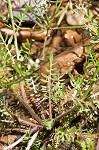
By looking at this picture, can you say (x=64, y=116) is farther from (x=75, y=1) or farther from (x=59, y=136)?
(x=75, y=1)

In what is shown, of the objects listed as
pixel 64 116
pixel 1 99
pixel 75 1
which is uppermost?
pixel 75 1

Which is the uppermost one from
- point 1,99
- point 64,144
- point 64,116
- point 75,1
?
point 75,1

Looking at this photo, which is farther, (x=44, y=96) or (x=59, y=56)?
(x=59, y=56)

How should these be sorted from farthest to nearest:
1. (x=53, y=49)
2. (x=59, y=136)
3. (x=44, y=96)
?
(x=53, y=49) → (x=44, y=96) → (x=59, y=136)

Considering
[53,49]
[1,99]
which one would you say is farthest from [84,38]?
[1,99]

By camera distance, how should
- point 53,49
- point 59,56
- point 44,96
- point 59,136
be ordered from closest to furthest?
point 59,136, point 44,96, point 59,56, point 53,49

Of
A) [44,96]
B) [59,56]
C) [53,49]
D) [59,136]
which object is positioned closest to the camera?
[59,136]

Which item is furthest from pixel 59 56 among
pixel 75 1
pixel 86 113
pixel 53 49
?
pixel 86 113

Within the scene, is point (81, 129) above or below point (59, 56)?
below

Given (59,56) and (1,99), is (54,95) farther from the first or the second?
(59,56)
